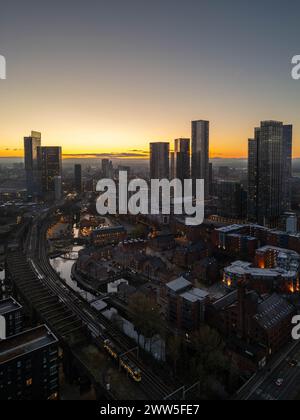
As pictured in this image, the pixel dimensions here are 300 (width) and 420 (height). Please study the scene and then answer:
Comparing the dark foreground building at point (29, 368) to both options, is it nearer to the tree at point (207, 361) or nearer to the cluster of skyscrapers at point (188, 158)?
the tree at point (207, 361)

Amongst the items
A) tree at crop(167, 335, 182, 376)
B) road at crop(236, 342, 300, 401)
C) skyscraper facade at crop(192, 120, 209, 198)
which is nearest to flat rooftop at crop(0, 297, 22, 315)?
tree at crop(167, 335, 182, 376)

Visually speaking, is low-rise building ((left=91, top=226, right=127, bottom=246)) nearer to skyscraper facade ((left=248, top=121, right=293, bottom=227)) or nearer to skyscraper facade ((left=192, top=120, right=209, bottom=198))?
skyscraper facade ((left=248, top=121, right=293, bottom=227))

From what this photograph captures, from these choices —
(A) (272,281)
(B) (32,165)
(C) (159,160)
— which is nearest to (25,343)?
(A) (272,281)

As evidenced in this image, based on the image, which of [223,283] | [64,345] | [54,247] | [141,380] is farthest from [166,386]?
[54,247]

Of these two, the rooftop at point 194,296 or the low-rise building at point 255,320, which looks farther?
the rooftop at point 194,296

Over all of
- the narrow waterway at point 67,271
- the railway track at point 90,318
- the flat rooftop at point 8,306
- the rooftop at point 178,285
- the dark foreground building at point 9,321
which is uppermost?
the rooftop at point 178,285

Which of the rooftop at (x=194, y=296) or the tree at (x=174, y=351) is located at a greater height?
the rooftop at (x=194, y=296)

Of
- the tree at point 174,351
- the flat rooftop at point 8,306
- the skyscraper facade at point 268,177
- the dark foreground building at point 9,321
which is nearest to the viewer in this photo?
the tree at point 174,351

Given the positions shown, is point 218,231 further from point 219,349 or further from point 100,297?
point 219,349

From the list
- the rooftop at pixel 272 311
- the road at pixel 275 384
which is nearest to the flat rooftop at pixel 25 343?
the road at pixel 275 384
